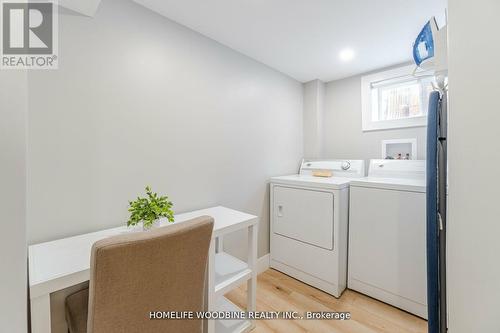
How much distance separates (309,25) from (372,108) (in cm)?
137

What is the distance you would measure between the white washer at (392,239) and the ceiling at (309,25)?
3.74 ft

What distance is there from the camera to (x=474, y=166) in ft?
2.43

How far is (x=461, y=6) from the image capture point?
0.76 m

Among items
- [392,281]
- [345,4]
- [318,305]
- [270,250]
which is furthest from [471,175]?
[270,250]

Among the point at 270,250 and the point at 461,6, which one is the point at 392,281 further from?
the point at 461,6

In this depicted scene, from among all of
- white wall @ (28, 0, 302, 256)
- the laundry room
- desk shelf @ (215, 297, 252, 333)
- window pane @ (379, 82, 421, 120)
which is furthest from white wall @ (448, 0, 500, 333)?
window pane @ (379, 82, 421, 120)

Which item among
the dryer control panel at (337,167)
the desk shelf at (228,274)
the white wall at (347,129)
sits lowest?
the desk shelf at (228,274)

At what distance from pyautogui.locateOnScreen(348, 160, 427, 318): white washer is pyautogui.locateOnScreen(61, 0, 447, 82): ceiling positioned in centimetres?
114

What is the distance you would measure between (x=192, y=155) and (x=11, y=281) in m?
1.24

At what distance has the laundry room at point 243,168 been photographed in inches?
28.8

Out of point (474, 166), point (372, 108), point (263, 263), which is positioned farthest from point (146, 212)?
point (372, 108)

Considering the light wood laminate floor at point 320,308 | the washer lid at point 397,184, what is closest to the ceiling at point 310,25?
the washer lid at point 397,184

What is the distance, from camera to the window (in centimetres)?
218

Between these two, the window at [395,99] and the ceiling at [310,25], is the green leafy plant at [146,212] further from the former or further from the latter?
the window at [395,99]
